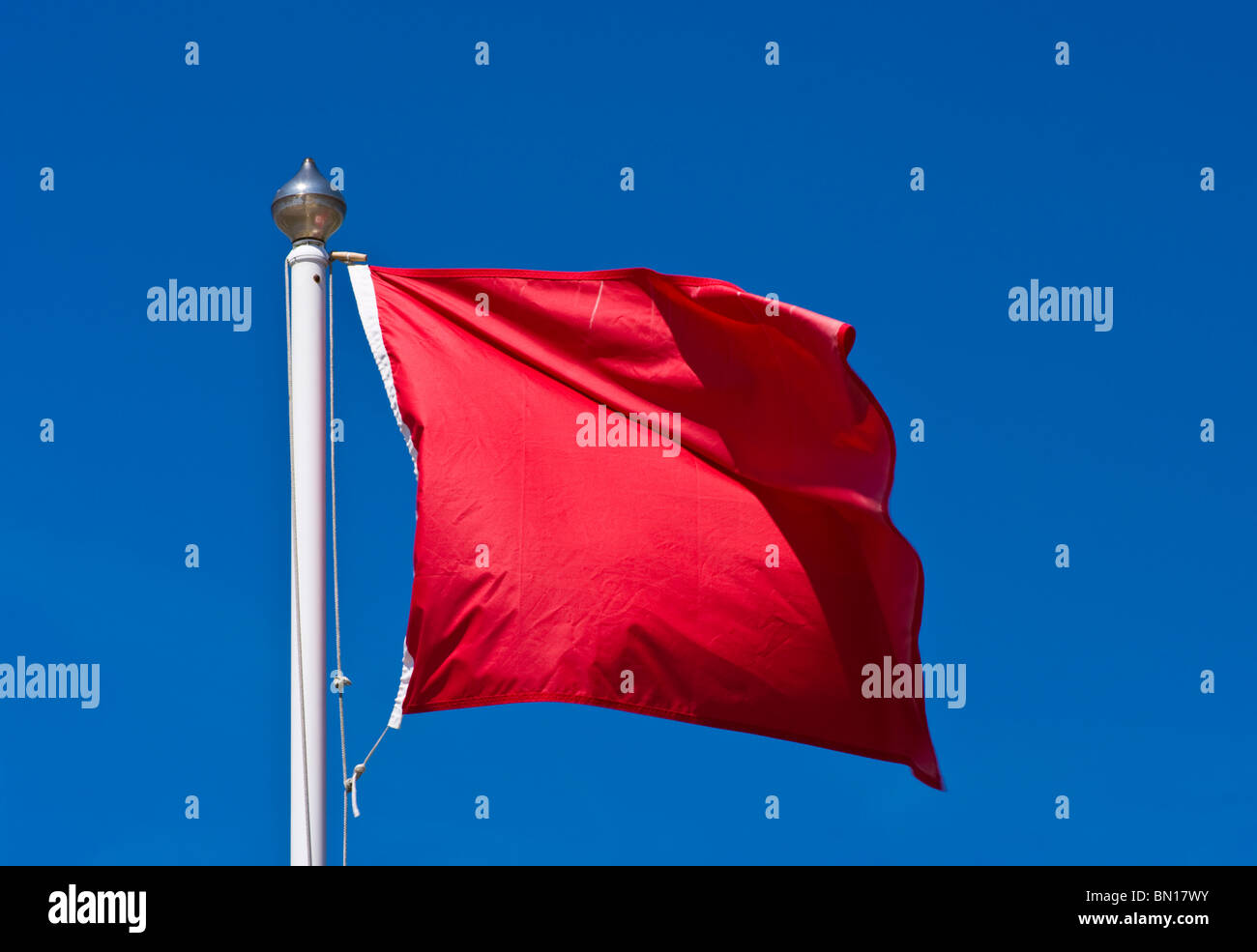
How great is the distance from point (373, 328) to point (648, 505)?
104 inches

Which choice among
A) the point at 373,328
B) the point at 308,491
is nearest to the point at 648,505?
the point at 373,328

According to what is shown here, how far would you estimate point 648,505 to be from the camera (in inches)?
525

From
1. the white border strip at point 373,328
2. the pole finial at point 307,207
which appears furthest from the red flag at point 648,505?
the pole finial at point 307,207

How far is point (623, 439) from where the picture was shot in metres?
13.6

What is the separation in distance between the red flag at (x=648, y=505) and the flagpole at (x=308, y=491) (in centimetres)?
91

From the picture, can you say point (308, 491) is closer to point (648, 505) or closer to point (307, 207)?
point (307, 207)

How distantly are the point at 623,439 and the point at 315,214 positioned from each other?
3332 millimetres

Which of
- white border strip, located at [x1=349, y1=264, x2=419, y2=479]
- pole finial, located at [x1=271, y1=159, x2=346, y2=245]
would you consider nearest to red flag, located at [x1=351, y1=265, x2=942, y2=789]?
white border strip, located at [x1=349, y1=264, x2=419, y2=479]

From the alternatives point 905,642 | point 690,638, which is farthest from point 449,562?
point 905,642

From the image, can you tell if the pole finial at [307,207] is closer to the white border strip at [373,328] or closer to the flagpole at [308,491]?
the flagpole at [308,491]

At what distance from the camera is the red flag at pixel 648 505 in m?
12.2

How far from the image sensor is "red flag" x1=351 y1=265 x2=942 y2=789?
1225 centimetres

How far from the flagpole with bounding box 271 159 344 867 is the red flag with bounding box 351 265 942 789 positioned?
0.91m
